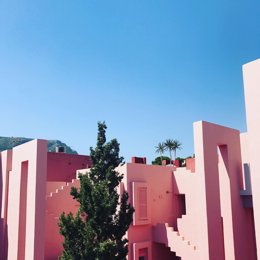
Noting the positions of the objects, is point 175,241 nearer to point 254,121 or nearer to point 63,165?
point 254,121

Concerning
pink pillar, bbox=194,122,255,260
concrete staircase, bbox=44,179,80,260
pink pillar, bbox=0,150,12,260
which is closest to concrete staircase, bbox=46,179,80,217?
concrete staircase, bbox=44,179,80,260

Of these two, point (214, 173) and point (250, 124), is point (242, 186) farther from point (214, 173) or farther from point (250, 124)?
point (250, 124)

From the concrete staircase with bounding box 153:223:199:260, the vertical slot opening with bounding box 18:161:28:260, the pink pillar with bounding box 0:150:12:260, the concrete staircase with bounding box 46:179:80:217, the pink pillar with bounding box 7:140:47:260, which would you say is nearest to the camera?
the pink pillar with bounding box 7:140:47:260

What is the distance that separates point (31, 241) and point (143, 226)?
6670 mm

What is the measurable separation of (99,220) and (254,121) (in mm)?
5533

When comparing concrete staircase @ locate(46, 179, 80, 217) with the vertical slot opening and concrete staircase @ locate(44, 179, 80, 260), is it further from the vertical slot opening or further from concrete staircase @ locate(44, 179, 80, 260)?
the vertical slot opening

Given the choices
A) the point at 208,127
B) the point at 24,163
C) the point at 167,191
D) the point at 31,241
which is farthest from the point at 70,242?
the point at 167,191

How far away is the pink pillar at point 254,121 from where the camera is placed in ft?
28.8

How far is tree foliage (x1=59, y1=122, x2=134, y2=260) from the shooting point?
34.0 feet

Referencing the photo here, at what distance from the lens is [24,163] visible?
14820 millimetres

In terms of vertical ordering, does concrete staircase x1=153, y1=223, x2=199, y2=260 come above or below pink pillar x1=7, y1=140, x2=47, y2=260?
below

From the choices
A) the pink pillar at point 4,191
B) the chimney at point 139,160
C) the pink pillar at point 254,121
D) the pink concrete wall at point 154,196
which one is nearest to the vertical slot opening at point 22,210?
the pink pillar at point 4,191

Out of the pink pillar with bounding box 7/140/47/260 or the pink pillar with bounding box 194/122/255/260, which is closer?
the pink pillar with bounding box 194/122/255/260

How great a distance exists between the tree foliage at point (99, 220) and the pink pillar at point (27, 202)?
1864 millimetres
